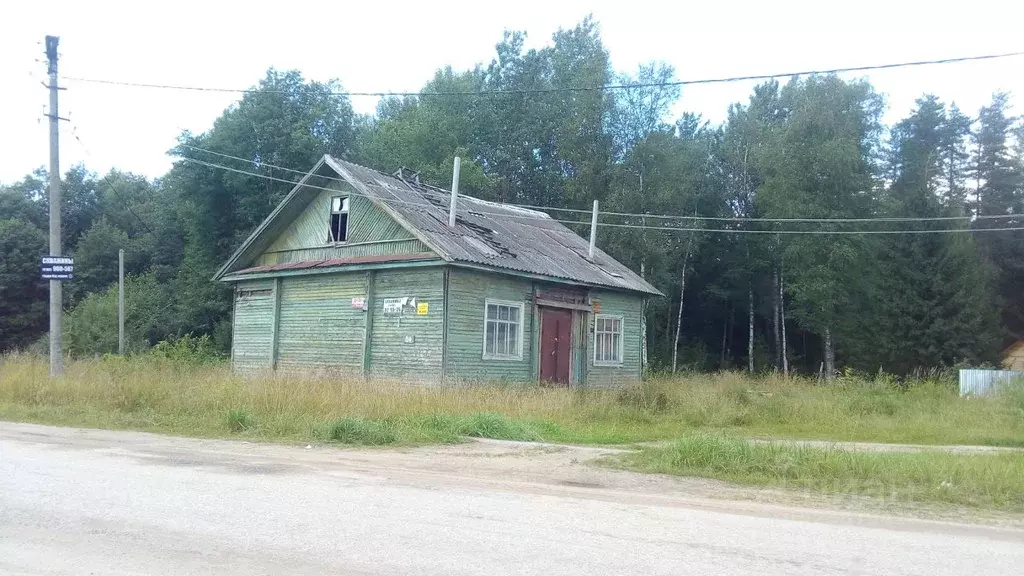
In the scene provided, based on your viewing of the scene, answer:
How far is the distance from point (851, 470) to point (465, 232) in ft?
45.8

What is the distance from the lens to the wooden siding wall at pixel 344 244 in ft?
68.2

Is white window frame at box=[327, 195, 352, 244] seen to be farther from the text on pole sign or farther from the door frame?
the text on pole sign

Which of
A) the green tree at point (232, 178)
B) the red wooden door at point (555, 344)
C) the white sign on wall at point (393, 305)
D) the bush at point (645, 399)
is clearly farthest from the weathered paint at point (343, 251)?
the green tree at point (232, 178)

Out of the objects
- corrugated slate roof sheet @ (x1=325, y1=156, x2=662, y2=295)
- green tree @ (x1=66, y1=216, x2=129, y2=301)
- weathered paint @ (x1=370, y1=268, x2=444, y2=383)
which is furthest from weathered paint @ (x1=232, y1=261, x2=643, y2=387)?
green tree @ (x1=66, y1=216, x2=129, y2=301)

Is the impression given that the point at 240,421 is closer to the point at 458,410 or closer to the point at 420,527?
the point at 458,410

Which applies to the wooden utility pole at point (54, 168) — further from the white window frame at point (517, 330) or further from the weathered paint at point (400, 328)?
the white window frame at point (517, 330)

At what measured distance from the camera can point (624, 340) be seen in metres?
25.8

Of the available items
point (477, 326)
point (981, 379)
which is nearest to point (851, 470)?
point (477, 326)

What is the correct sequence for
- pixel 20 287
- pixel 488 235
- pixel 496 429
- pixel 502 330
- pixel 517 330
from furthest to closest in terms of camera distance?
pixel 20 287
pixel 488 235
pixel 517 330
pixel 502 330
pixel 496 429

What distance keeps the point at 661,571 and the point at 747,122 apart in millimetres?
44518

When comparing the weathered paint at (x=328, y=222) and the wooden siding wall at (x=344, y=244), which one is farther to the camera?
the weathered paint at (x=328, y=222)

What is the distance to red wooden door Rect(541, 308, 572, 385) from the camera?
72.7 feet

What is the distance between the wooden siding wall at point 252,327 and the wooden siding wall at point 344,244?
104 cm

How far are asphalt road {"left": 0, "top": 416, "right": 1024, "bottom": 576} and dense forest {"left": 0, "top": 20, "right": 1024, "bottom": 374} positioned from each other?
28614 millimetres
